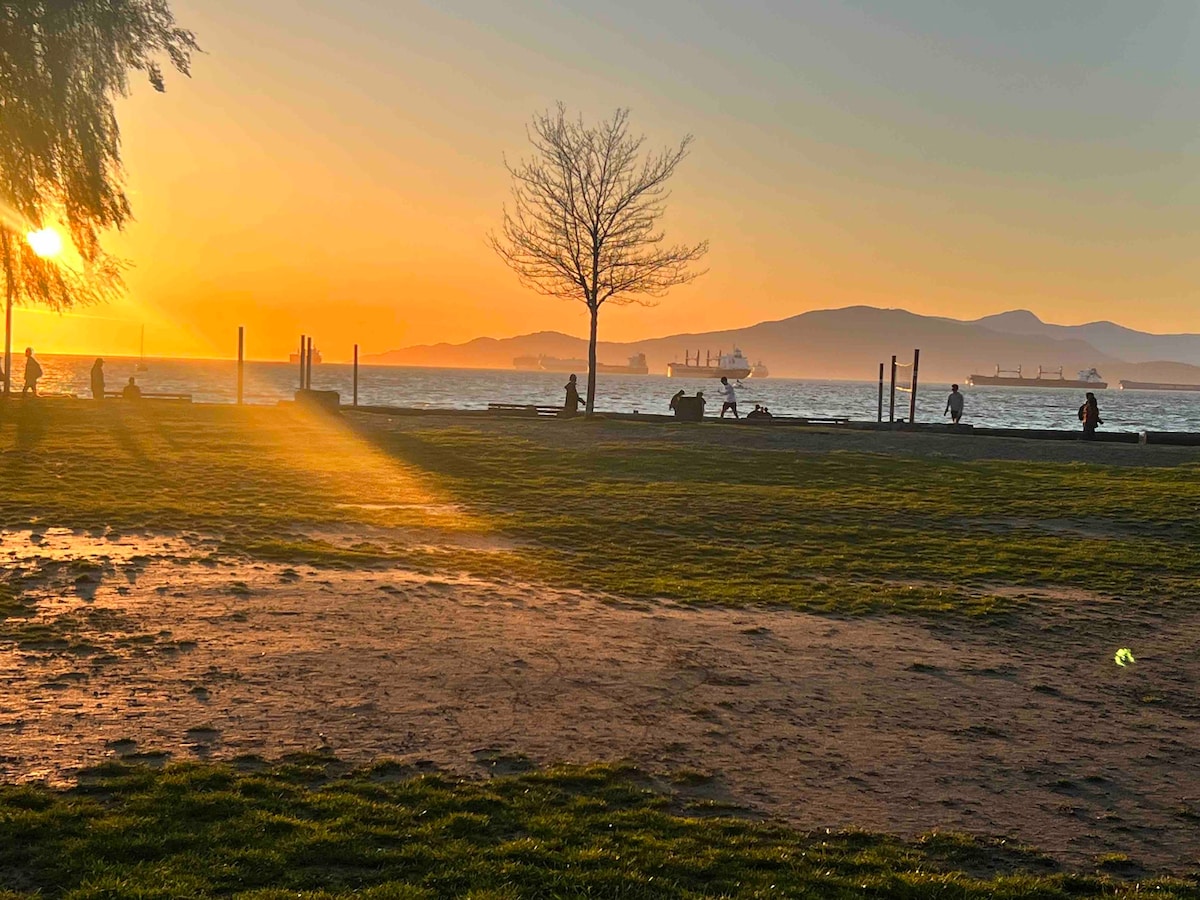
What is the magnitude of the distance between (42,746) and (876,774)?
4439mm

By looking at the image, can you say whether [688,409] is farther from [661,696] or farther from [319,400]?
[661,696]

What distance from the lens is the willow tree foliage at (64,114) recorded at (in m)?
20.0

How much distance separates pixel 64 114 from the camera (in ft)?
68.1

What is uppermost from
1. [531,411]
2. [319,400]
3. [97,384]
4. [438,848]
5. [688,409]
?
[97,384]

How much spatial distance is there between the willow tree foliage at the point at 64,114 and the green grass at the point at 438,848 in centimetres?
1829

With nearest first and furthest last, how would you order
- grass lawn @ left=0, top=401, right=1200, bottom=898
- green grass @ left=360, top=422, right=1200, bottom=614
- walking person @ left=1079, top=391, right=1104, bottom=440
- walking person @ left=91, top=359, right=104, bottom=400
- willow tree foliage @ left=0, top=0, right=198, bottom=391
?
grass lawn @ left=0, top=401, right=1200, bottom=898 < green grass @ left=360, top=422, right=1200, bottom=614 < willow tree foliage @ left=0, top=0, right=198, bottom=391 < walking person @ left=1079, top=391, right=1104, bottom=440 < walking person @ left=91, top=359, right=104, bottom=400

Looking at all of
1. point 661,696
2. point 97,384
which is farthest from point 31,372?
point 661,696

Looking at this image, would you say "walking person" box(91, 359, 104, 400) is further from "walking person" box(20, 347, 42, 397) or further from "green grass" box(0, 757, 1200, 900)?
"green grass" box(0, 757, 1200, 900)

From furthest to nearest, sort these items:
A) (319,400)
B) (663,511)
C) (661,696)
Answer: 1. (319,400)
2. (663,511)
3. (661,696)

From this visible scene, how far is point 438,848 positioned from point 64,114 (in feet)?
65.8

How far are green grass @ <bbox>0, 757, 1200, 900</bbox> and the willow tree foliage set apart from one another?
1829 centimetres

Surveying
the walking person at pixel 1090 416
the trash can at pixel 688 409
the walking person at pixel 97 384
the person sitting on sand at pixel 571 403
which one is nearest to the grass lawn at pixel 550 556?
the trash can at pixel 688 409

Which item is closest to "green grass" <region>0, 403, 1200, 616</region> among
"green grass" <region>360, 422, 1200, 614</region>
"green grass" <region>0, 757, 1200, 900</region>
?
"green grass" <region>360, 422, 1200, 614</region>

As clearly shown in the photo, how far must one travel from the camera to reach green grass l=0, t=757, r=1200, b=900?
4496 millimetres
